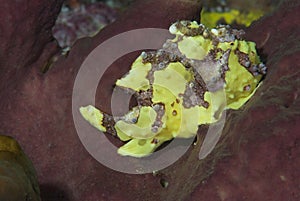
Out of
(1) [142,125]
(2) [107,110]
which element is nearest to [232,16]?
(2) [107,110]

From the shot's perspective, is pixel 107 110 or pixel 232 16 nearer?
pixel 107 110

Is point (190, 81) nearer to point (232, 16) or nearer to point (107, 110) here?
point (107, 110)

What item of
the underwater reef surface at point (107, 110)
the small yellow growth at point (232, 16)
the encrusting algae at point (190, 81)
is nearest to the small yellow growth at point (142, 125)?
the encrusting algae at point (190, 81)

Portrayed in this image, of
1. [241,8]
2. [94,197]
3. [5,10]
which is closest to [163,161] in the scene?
[94,197]

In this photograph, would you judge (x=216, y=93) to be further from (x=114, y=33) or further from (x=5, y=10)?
(x=5, y=10)

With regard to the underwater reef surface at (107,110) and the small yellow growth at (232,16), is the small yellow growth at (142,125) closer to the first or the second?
the underwater reef surface at (107,110)
